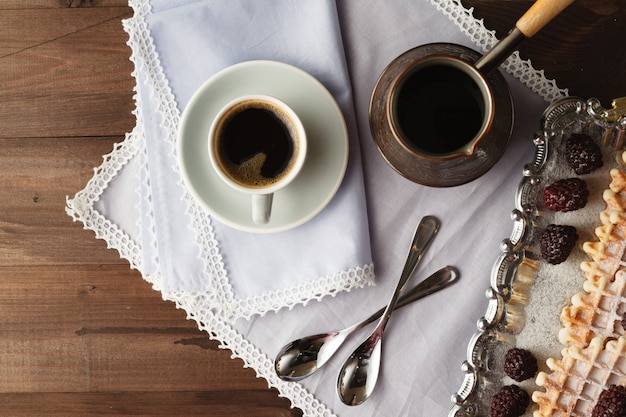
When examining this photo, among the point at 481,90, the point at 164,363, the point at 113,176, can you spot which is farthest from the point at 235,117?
the point at 164,363

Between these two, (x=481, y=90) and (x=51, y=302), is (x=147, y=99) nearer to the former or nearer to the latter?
(x=51, y=302)

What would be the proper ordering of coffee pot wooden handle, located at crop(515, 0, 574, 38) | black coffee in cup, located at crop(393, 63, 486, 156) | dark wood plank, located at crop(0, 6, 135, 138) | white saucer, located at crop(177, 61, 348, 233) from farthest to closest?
1. dark wood plank, located at crop(0, 6, 135, 138)
2. white saucer, located at crop(177, 61, 348, 233)
3. black coffee in cup, located at crop(393, 63, 486, 156)
4. coffee pot wooden handle, located at crop(515, 0, 574, 38)

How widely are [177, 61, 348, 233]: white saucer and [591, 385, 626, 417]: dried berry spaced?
1.95 ft

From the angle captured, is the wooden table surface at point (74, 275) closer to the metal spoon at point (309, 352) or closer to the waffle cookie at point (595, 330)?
the metal spoon at point (309, 352)

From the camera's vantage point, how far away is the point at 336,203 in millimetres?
1297

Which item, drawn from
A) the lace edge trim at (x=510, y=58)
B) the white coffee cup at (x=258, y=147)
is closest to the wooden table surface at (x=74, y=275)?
the white coffee cup at (x=258, y=147)

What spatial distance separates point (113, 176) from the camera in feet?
4.52

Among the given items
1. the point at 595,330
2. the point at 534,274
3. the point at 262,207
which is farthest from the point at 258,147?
the point at 595,330

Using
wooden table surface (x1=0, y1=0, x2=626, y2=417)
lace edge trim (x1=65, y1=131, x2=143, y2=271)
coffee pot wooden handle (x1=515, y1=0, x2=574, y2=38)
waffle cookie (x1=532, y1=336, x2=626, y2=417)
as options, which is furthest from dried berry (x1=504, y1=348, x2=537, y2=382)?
lace edge trim (x1=65, y1=131, x2=143, y2=271)

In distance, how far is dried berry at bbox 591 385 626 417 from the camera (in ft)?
3.78

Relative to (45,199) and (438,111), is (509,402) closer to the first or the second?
(438,111)

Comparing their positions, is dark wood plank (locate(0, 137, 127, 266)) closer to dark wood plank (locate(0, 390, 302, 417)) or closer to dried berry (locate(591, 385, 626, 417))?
dark wood plank (locate(0, 390, 302, 417))

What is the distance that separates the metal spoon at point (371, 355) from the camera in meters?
1.32

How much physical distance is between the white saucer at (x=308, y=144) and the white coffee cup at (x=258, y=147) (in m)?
0.04
